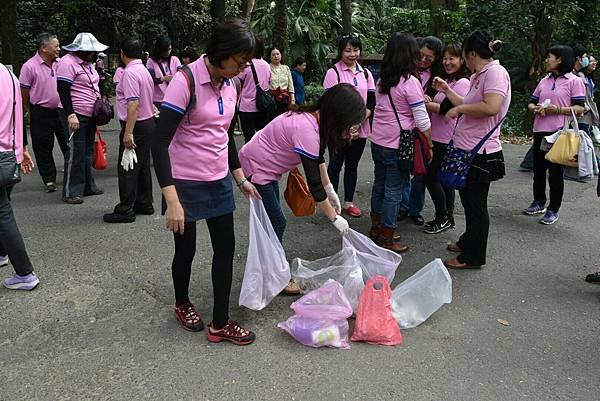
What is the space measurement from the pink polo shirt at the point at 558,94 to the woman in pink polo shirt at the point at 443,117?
1249mm

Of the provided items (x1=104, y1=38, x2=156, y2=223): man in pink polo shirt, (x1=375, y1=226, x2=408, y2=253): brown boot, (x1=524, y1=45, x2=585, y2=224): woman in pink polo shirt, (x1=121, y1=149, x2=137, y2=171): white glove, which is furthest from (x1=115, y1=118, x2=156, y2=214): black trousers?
(x1=524, y1=45, x2=585, y2=224): woman in pink polo shirt

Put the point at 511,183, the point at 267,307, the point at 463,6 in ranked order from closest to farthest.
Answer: the point at 267,307
the point at 511,183
the point at 463,6

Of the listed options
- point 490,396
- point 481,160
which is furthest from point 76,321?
point 481,160

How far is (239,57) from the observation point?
2.54 meters

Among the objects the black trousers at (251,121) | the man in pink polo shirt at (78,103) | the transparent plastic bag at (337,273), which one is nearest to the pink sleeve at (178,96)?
the transparent plastic bag at (337,273)

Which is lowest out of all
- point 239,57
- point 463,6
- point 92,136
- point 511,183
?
Answer: point 511,183

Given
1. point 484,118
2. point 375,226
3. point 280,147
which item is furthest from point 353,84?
point 280,147

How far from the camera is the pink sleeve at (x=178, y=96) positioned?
2529 millimetres

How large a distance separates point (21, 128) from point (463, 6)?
38.3 feet

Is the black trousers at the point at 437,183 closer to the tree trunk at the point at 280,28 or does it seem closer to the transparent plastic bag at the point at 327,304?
the transparent plastic bag at the point at 327,304

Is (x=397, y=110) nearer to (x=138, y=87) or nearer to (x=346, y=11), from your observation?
(x=138, y=87)

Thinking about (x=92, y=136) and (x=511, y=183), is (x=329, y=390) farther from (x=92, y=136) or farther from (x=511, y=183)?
(x=511, y=183)

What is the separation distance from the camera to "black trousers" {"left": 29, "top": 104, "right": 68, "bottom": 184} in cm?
620

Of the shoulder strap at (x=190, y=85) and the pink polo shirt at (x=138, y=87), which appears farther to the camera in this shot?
the pink polo shirt at (x=138, y=87)
